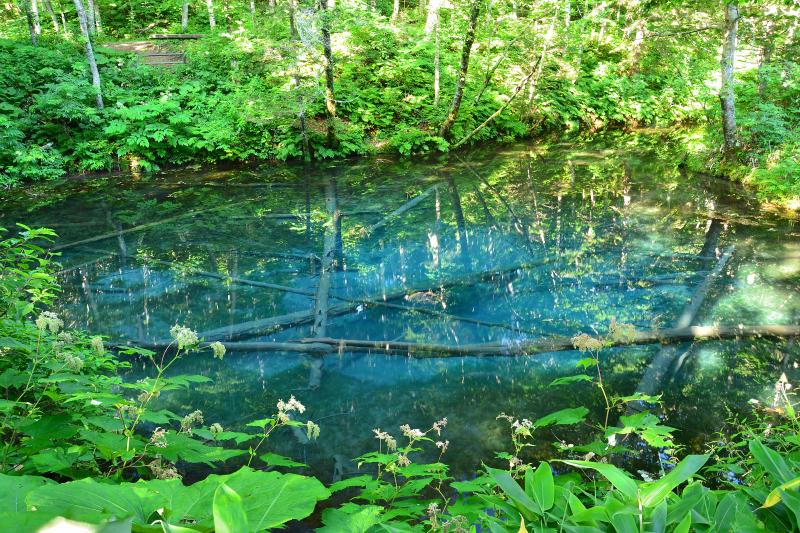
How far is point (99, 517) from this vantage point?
40.7 inches

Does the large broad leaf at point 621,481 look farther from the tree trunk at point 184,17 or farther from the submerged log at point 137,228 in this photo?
the tree trunk at point 184,17

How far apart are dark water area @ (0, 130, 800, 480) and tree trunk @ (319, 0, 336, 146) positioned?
1.95 m

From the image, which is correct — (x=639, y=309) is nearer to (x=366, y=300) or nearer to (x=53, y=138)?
(x=366, y=300)

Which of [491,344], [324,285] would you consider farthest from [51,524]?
[324,285]

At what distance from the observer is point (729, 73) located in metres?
11.4

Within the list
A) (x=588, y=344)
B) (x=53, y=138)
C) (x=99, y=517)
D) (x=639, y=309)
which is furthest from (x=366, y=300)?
(x=53, y=138)

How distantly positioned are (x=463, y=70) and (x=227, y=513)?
52.3ft

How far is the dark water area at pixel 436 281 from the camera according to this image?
521 centimetres

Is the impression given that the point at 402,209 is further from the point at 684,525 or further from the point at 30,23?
the point at 30,23

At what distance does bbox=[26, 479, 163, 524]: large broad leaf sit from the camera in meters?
1.05

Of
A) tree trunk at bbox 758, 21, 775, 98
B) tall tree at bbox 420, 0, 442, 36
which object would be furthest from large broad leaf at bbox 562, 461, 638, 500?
tall tree at bbox 420, 0, 442, 36

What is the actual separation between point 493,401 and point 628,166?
11873mm

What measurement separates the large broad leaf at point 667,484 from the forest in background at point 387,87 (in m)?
11.5

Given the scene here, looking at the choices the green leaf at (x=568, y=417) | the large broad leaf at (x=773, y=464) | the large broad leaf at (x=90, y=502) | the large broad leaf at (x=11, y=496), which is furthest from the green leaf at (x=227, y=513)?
the green leaf at (x=568, y=417)
